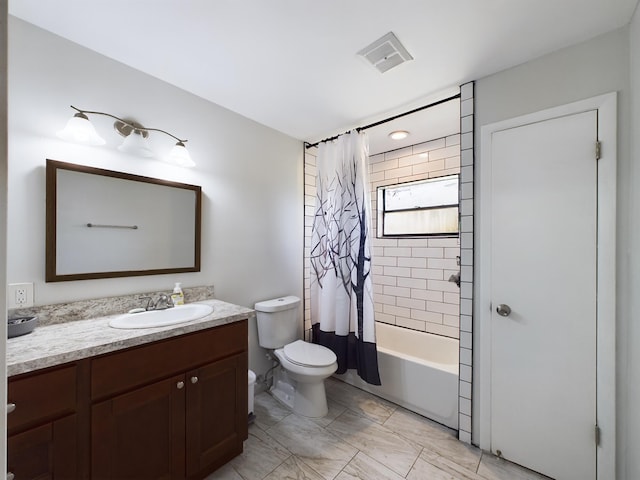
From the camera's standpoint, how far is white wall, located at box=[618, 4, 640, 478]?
1.15 meters

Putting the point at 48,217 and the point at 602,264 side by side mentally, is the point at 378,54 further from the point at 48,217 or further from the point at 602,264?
the point at 48,217

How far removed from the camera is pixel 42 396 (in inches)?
36.8

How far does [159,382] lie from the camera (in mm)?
1219

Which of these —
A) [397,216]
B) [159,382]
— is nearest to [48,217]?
[159,382]

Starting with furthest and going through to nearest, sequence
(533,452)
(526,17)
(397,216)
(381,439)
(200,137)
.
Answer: (397,216), (200,137), (381,439), (533,452), (526,17)

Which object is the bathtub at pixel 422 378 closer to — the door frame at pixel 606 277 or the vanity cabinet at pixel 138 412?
the door frame at pixel 606 277

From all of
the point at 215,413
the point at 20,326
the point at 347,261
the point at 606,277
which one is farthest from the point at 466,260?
the point at 20,326

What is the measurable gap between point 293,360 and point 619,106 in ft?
7.75

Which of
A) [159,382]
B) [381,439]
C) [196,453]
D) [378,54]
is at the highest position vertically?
[378,54]

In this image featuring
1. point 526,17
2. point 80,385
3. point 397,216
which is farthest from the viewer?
point 397,216

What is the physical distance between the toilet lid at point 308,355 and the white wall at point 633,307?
1526 mm

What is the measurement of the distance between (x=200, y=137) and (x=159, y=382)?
61.8 inches

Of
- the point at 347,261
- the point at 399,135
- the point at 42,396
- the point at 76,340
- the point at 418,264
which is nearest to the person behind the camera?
the point at 42,396

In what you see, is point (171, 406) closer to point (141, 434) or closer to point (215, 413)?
point (141, 434)
